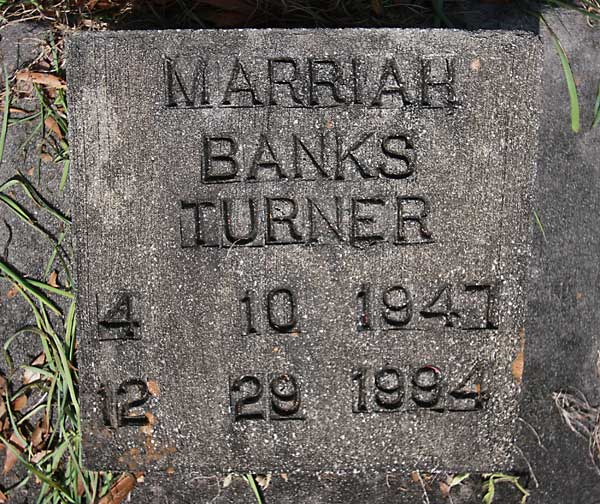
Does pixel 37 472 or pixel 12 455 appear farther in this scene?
pixel 12 455

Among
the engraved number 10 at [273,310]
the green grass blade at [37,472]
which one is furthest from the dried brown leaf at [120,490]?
the engraved number 10 at [273,310]

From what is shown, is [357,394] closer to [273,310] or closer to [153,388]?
[273,310]

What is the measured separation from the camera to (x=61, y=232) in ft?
7.30

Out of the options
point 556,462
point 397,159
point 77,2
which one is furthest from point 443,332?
point 77,2

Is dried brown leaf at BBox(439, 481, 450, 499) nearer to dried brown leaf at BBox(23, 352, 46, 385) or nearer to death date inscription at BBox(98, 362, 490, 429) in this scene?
death date inscription at BBox(98, 362, 490, 429)

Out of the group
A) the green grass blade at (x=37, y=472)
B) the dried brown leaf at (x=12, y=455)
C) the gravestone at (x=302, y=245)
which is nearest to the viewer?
→ the gravestone at (x=302, y=245)

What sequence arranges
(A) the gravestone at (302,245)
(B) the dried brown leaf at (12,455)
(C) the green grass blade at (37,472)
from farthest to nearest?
(B) the dried brown leaf at (12,455), (C) the green grass blade at (37,472), (A) the gravestone at (302,245)

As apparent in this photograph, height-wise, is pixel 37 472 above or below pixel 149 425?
below

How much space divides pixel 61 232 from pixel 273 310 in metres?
0.92

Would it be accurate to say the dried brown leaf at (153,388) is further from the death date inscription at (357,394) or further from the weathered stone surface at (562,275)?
the weathered stone surface at (562,275)

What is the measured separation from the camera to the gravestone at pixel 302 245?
176 cm

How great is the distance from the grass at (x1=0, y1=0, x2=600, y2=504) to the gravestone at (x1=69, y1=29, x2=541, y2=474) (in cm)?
40

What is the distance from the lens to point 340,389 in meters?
1.81

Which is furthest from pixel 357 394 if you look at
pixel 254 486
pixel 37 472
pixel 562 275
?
pixel 37 472
